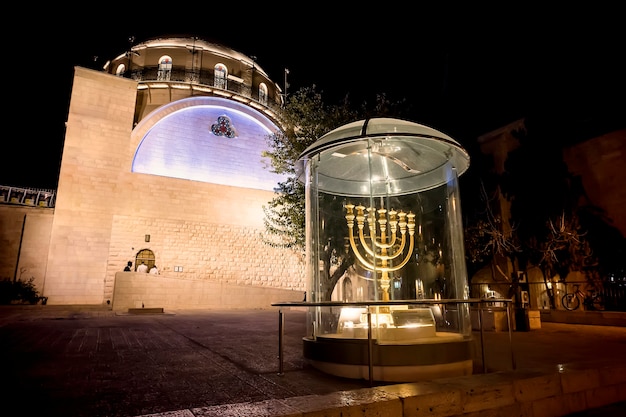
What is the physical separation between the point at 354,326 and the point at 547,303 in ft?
46.4

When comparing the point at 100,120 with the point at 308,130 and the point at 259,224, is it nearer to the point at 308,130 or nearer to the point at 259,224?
the point at 259,224

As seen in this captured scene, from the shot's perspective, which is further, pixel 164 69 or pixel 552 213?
pixel 164 69

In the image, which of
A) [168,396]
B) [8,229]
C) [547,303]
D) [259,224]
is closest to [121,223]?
[8,229]

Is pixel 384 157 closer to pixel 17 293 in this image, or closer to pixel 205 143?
pixel 17 293

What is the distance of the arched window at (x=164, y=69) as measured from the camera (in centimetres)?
2328

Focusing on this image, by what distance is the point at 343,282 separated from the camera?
5.30m

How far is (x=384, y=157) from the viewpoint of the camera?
529cm

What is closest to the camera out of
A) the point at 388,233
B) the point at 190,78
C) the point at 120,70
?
the point at 388,233

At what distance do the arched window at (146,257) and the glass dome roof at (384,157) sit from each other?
14386 mm

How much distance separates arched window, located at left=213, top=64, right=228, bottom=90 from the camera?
81.0 ft

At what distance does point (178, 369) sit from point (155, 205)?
51.3 ft

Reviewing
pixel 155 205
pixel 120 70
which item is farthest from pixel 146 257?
pixel 120 70

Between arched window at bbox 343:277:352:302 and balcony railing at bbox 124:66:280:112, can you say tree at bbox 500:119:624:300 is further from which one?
balcony railing at bbox 124:66:280:112

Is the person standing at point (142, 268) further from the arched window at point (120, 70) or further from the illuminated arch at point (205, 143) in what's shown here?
the arched window at point (120, 70)
